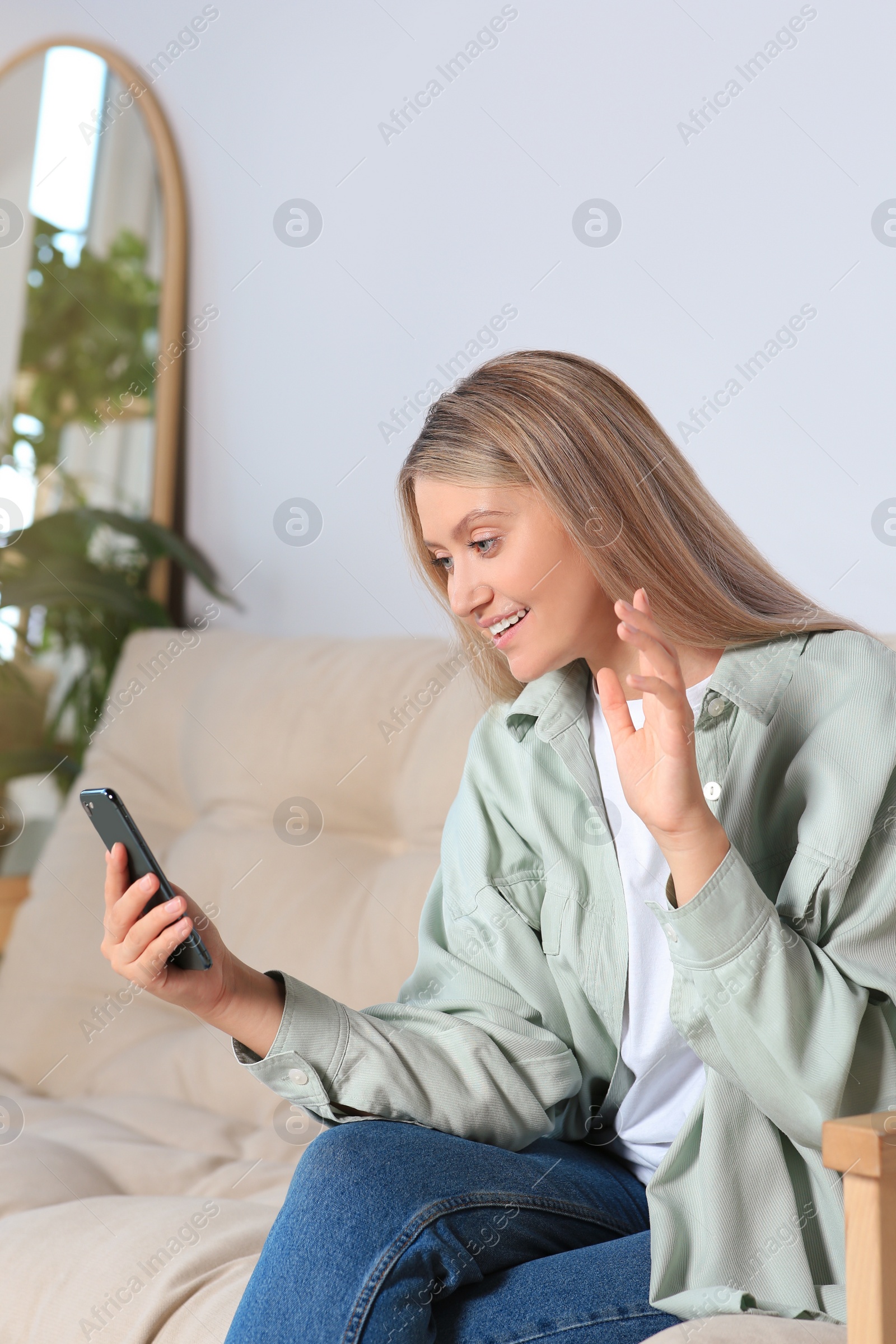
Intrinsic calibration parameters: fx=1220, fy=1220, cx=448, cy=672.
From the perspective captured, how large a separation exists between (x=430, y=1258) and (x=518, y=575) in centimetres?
51

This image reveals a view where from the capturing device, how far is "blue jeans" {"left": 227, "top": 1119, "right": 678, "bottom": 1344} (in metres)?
0.75

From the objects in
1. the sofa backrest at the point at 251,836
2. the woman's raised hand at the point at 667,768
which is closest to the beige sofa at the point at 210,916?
the sofa backrest at the point at 251,836

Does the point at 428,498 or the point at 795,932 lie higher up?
the point at 428,498

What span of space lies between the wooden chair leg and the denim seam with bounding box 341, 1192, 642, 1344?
26 centimetres

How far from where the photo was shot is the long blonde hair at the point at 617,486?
986mm

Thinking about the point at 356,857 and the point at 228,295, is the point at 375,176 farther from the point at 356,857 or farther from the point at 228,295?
the point at 356,857

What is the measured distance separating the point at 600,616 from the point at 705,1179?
45cm

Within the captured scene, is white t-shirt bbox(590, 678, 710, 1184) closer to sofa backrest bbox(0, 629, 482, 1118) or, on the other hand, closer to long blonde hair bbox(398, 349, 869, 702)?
long blonde hair bbox(398, 349, 869, 702)

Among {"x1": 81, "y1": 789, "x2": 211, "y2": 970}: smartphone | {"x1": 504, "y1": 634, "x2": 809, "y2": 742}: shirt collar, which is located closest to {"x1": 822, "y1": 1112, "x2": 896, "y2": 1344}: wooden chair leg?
{"x1": 504, "y1": 634, "x2": 809, "y2": 742}: shirt collar

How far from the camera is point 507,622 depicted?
103 cm

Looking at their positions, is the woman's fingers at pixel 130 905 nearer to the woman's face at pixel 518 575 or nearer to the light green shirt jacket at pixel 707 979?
the light green shirt jacket at pixel 707 979

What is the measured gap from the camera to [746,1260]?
85 centimetres

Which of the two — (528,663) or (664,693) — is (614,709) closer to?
(664,693)

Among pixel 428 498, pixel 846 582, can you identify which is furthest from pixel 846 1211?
pixel 846 582
